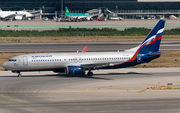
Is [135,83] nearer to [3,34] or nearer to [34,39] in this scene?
[34,39]

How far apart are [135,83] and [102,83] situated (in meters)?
4.81

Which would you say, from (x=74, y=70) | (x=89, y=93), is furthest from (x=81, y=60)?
(x=89, y=93)

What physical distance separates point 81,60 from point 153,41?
13251mm

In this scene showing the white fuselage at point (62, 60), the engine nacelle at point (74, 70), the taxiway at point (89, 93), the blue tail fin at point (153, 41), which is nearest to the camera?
the taxiway at point (89, 93)

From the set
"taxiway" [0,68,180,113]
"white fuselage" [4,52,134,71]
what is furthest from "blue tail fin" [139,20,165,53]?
"taxiway" [0,68,180,113]

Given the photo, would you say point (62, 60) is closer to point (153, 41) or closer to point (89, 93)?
point (89, 93)

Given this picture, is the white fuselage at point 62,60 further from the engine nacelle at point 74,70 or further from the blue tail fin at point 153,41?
the blue tail fin at point 153,41

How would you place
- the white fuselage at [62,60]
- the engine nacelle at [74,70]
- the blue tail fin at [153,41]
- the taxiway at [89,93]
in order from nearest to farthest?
the taxiway at [89,93] < the white fuselage at [62,60] < the engine nacelle at [74,70] < the blue tail fin at [153,41]

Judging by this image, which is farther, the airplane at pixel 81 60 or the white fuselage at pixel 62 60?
the airplane at pixel 81 60

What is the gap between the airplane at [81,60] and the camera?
46781 mm

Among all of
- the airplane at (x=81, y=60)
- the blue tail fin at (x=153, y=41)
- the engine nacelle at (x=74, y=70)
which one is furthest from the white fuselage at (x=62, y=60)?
the blue tail fin at (x=153, y=41)

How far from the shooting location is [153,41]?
51094 mm

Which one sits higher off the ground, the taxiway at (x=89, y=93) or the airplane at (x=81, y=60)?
the airplane at (x=81, y=60)

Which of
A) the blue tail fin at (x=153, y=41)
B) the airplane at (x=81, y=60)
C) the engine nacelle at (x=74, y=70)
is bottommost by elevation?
the engine nacelle at (x=74, y=70)
